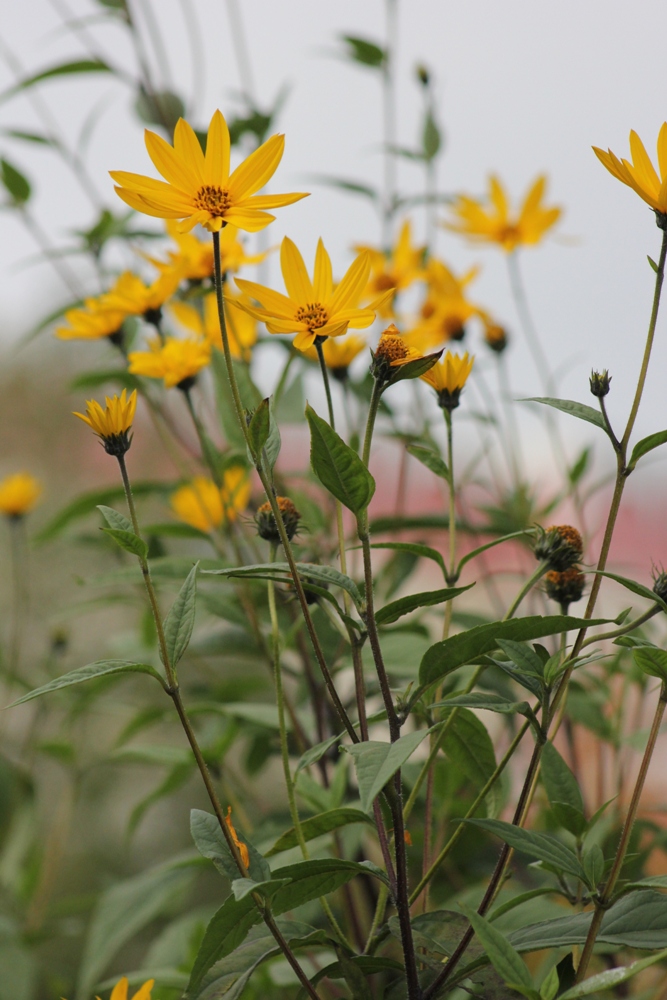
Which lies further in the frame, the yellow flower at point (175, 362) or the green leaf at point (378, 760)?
the yellow flower at point (175, 362)

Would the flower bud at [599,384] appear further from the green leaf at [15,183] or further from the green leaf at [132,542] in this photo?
the green leaf at [15,183]

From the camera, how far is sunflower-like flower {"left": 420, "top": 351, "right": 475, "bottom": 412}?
1.04ft

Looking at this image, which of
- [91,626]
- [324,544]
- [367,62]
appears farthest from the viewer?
[91,626]

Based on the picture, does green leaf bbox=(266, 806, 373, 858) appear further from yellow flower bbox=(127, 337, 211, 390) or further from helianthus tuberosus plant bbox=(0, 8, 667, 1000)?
yellow flower bbox=(127, 337, 211, 390)

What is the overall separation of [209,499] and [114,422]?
30 centimetres

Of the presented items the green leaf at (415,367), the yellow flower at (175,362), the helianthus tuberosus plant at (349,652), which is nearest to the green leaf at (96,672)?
the helianthus tuberosus plant at (349,652)

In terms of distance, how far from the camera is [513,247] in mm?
736

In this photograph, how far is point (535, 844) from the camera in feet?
0.85

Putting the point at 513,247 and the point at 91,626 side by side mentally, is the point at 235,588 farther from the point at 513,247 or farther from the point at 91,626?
the point at 91,626

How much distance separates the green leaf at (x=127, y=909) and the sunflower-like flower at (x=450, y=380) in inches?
12.3

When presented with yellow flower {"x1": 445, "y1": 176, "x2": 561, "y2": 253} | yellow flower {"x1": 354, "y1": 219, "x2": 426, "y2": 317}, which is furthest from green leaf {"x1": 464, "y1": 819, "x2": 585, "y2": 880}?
yellow flower {"x1": 445, "y1": 176, "x2": 561, "y2": 253}

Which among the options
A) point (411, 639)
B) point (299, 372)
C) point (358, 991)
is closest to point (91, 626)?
point (299, 372)

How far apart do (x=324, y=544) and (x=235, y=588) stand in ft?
0.31

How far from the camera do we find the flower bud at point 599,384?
0.28 metres
